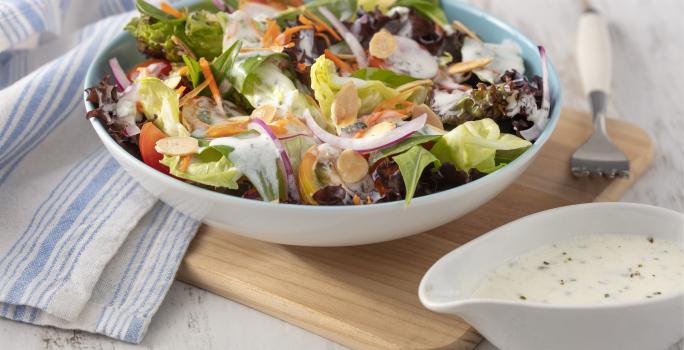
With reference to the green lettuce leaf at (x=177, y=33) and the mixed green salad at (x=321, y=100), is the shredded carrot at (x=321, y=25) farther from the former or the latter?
the green lettuce leaf at (x=177, y=33)

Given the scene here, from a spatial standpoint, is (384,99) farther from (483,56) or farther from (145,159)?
(145,159)

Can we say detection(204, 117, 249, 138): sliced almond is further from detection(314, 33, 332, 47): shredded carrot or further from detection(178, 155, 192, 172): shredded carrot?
detection(314, 33, 332, 47): shredded carrot

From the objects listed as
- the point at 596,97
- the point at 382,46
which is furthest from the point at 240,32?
the point at 596,97

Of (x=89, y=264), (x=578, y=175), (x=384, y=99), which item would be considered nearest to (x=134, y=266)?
(x=89, y=264)

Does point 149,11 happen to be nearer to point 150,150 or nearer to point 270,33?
point 270,33

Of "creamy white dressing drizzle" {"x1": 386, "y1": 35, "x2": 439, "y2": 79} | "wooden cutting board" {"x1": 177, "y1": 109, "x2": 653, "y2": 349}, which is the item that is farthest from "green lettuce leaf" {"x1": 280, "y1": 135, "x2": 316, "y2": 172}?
"creamy white dressing drizzle" {"x1": 386, "y1": 35, "x2": 439, "y2": 79}

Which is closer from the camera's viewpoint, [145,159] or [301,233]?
[301,233]
